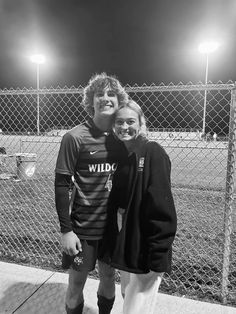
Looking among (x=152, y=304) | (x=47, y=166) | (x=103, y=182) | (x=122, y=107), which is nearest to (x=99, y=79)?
(x=122, y=107)

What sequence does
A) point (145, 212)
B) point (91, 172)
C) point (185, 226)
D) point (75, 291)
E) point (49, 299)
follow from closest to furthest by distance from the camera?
point (145, 212) < point (91, 172) < point (75, 291) < point (49, 299) < point (185, 226)

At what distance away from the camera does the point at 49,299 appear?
294 cm

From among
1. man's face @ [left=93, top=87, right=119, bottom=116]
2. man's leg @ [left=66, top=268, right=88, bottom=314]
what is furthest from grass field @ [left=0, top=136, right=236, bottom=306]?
man's face @ [left=93, top=87, right=119, bottom=116]

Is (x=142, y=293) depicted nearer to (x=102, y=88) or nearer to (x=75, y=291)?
(x=75, y=291)

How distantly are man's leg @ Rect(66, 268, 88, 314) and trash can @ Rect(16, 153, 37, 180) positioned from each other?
22.4 feet

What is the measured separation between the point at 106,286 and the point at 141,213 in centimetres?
87

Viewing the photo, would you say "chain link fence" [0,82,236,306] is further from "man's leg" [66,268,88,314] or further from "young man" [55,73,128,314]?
"man's leg" [66,268,88,314]

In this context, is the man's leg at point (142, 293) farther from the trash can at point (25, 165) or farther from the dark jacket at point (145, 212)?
the trash can at point (25, 165)

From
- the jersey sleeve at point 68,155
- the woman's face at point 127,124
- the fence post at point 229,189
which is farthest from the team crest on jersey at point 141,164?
the fence post at point 229,189

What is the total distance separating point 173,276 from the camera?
347cm

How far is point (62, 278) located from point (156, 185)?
1995mm

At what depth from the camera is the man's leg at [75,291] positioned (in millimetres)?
2271

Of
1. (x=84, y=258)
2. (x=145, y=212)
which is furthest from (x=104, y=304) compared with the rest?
(x=145, y=212)

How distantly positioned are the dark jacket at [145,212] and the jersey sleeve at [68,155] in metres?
0.30
